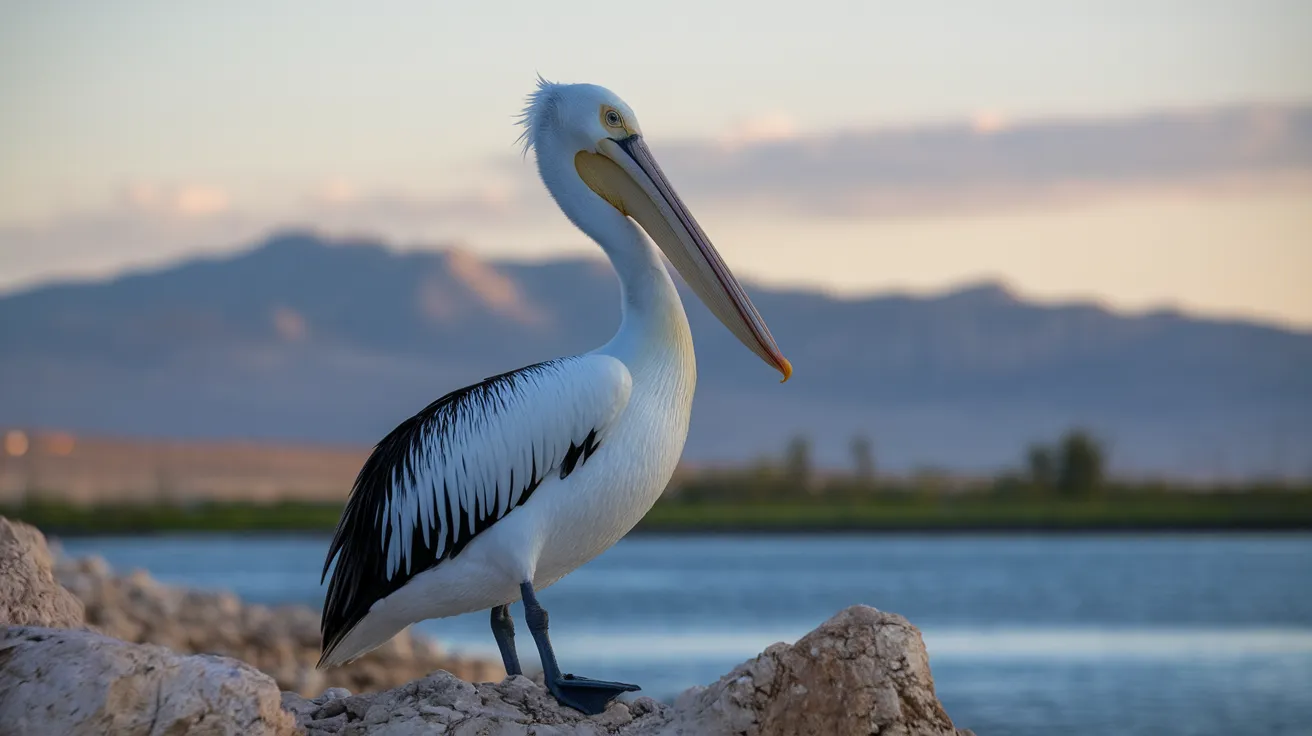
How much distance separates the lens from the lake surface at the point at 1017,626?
15.5 metres

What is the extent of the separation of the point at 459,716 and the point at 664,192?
1950mm

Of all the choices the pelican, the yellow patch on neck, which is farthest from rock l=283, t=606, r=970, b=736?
the yellow patch on neck

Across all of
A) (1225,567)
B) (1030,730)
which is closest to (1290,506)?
(1225,567)

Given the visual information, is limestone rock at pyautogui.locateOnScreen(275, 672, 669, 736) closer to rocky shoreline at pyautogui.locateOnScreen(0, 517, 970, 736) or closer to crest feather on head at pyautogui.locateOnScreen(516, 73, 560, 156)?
rocky shoreline at pyautogui.locateOnScreen(0, 517, 970, 736)

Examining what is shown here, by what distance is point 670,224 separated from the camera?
5.21m

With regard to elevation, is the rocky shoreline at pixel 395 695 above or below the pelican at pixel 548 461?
below

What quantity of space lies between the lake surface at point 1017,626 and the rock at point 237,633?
8.65 feet

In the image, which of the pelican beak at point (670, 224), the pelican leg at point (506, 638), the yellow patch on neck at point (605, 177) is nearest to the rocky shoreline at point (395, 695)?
the pelican leg at point (506, 638)

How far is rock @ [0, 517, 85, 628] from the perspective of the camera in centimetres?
443

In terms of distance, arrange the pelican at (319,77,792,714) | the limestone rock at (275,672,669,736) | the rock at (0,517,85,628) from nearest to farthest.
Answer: the limestone rock at (275,672,669,736)
the rock at (0,517,85,628)
the pelican at (319,77,792,714)

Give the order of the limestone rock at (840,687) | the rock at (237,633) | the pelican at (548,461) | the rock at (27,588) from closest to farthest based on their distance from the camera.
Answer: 1. the limestone rock at (840,687)
2. the rock at (27,588)
3. the pelican at (548,461)
4. the rock at (237,633)

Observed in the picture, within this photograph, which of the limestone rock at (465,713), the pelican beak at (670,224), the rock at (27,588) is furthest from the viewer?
the pelican beak at (670,224)

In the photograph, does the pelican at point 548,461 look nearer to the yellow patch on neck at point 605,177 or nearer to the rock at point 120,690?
the yellow patch on neck at point 605,177

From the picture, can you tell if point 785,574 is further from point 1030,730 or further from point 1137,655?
point 1030,730
